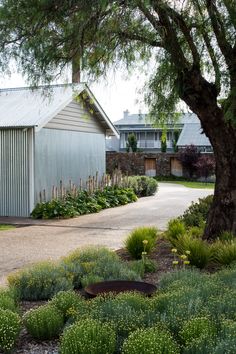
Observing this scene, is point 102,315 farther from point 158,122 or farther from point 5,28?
point 158,122

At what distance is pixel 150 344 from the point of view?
3912mm

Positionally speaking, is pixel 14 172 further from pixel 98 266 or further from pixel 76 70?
pixel 98 266

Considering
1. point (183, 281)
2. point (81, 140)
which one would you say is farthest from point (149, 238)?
point (81, 140)

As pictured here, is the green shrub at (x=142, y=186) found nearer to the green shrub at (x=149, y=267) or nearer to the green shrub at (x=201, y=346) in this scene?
the green shrub at (x=149, y=267)

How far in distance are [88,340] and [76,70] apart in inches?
240

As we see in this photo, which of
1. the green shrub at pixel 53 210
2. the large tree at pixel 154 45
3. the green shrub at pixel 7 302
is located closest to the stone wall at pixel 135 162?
the green shrub at pixel 53 210

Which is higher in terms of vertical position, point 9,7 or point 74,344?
point 9,7

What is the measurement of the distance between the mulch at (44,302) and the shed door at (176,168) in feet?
110

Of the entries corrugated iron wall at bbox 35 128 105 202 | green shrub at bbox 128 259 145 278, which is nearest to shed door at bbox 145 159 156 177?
corrugated iron wall at bbox 35 128 105 202

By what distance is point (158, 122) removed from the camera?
483 inches

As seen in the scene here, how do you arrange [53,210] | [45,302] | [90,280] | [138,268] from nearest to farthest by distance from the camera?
[45,302], [90,280], [138,268], [53,210]

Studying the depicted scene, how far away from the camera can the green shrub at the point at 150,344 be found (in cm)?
389

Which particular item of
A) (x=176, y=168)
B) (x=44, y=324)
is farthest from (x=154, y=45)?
(x=176, y=168)

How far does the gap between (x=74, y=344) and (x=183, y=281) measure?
2.17 meters
